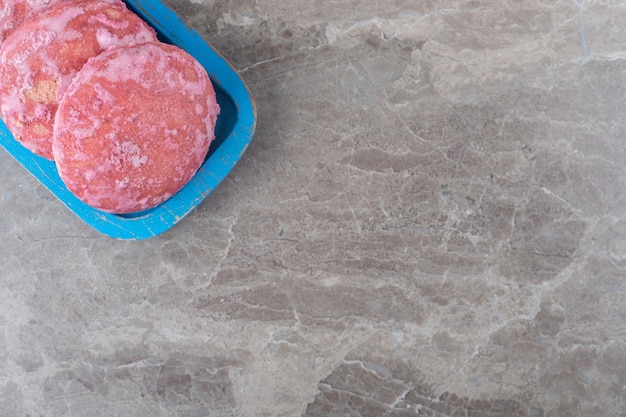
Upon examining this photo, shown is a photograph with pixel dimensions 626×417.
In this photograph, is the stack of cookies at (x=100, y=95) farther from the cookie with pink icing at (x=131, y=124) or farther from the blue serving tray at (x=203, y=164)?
the blue serving tray at (x=203, y=164)

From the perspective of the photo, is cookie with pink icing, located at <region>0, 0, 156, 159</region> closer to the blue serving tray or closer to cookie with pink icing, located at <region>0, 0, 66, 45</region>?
cookie with pink icing, located at <region>0, 0, 66, 45</region>

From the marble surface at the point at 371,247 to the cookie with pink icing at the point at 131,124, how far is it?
10.7 inches

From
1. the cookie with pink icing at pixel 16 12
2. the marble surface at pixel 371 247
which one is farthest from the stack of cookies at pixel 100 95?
the marble surface at pixel 371 247

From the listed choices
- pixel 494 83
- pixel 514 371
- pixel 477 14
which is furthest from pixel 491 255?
pixel 477 14

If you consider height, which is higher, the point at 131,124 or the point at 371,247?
the point at 131,124

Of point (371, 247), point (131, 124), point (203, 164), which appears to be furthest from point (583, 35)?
point (131, 124)

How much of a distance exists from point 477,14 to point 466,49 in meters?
0.09

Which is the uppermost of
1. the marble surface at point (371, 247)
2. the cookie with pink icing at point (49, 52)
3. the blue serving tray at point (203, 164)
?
the cookie with pink icing at point (49, 52)

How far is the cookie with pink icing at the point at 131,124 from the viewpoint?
87 cm

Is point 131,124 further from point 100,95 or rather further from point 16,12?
point 16,12

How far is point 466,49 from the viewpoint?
1184 mm

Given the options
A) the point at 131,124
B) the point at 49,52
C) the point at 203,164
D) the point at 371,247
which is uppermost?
the point at 49,52

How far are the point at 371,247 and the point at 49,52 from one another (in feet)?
2.72

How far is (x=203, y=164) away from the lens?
1109 mm
